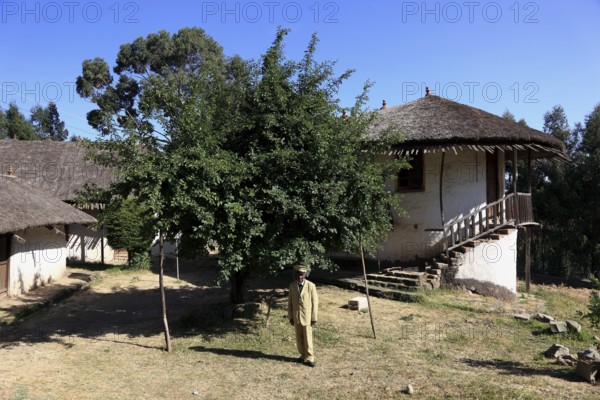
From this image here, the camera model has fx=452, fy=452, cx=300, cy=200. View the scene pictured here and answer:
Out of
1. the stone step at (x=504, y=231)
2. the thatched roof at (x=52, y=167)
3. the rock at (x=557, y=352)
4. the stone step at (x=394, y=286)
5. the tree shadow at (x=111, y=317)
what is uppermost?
the thatched roof at (x=52, y=167)

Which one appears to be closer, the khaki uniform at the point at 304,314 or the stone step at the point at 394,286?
the khaki uniform at the point at 304,314

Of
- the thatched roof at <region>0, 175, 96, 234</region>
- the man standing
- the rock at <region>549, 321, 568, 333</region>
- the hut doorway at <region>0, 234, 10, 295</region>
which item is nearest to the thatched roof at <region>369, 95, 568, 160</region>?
the rock at <region>549, 321, 568, 333</region>

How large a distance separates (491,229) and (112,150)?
422 inches

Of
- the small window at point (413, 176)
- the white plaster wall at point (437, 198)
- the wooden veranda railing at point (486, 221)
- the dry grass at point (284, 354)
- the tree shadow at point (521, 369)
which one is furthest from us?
the small window at point (413, 176)

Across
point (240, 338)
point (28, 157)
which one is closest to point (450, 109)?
point (240, 338)

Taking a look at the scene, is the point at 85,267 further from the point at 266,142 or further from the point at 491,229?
the point at 491,229

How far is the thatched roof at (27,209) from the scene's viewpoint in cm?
1208

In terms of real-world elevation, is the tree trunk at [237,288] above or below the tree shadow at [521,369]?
above

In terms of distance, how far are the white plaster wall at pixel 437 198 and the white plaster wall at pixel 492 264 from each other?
4.08 ft

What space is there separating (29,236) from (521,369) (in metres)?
14.1

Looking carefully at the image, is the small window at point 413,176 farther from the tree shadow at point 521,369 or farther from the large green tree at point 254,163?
the tree shadow at point 521,369

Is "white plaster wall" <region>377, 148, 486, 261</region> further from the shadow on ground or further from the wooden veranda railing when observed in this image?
the shadow on ground

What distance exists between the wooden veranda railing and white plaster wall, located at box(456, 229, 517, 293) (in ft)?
1.31

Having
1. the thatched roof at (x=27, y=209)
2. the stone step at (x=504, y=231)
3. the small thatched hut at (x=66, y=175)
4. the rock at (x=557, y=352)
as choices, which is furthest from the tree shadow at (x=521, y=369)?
the small thatched hut at (x=66, y=175)
